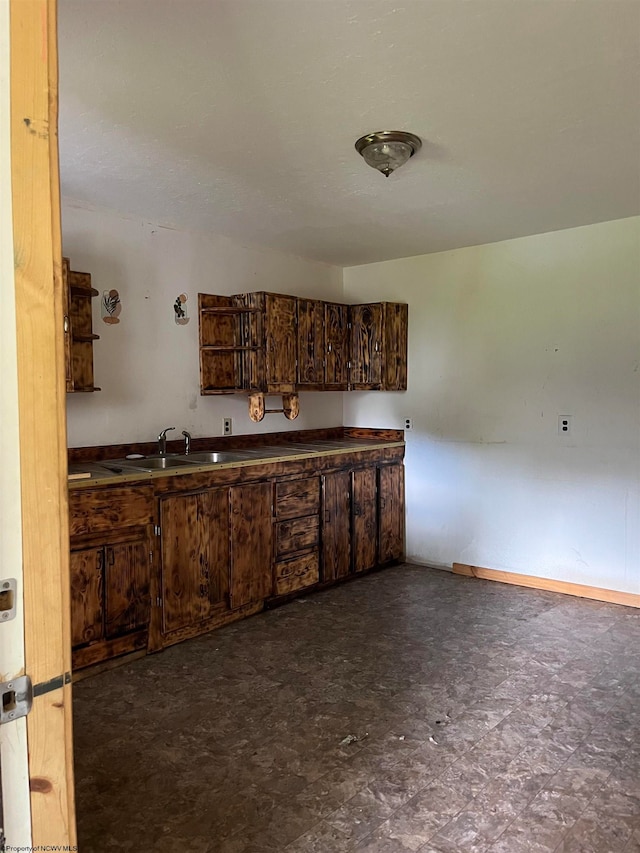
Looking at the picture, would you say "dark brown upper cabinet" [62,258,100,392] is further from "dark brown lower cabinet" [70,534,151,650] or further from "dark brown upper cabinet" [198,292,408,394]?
"dark brown lower cabinet" [70,534,151,650]

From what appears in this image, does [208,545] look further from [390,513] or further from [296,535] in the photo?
[390,513]

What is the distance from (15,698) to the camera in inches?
33.9

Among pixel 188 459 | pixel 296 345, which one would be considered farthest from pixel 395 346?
pixel 188 459

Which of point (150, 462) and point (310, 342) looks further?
point (310, 342)

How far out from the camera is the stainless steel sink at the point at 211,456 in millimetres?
3986

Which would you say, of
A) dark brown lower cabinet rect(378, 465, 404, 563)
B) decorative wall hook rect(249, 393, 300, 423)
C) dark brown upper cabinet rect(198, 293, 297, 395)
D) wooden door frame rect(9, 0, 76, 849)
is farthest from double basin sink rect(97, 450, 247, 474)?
wooden door frame rect(9, 0, 76, 849)

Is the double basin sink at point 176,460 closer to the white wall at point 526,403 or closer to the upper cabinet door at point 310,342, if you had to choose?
the upper cabinet door at point 310,342

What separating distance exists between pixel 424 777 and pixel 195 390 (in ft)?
9.31

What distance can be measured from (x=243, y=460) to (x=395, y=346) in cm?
188

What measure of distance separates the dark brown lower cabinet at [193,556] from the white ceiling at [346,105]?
1.75 meters

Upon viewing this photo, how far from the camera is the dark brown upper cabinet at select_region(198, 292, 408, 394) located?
4285 millimetres

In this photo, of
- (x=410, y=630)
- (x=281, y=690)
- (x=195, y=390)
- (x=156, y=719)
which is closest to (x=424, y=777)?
(x=281, y=690)

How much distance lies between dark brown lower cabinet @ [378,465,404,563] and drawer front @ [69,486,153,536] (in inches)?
84.8

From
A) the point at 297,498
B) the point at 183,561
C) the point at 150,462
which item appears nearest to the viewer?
the point at 183,561
